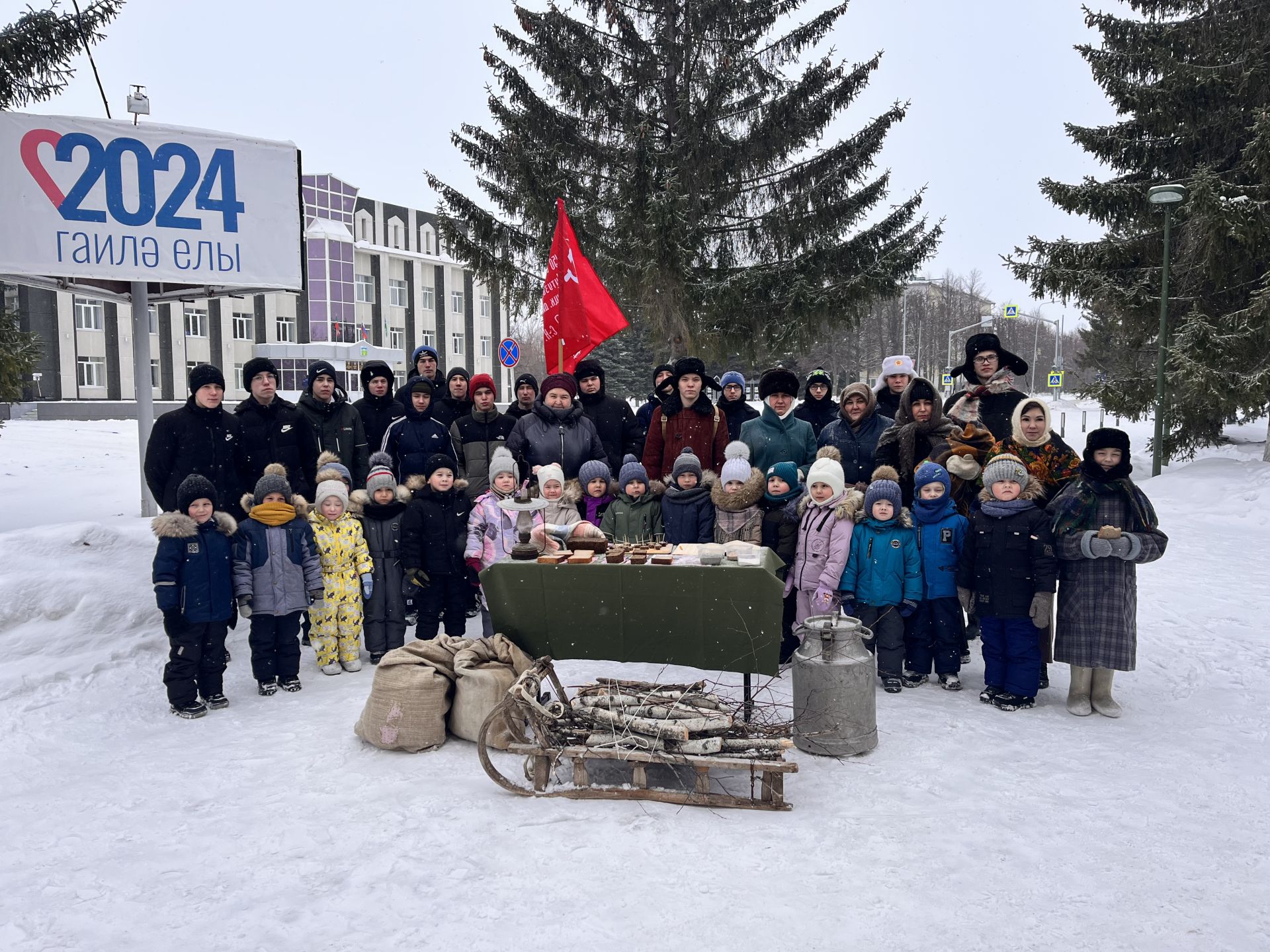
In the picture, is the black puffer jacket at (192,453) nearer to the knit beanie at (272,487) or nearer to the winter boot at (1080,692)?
the knit beanie at (272,487)

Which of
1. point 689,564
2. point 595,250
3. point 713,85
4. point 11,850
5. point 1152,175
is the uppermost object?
point 713,85

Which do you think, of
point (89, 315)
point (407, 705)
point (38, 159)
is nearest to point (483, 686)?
point (407, 705)

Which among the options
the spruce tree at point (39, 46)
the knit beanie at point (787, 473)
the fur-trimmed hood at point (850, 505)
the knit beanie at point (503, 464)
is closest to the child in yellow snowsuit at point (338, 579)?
the knit beanie at point (503, 464)

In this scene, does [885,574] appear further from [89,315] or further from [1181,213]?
[89,315]

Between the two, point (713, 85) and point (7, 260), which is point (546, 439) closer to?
point (7, 260)

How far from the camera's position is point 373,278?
170 feet

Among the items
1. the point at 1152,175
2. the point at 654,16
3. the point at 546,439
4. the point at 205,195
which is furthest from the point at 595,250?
the point at 1152,175

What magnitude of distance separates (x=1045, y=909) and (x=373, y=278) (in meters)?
53.6

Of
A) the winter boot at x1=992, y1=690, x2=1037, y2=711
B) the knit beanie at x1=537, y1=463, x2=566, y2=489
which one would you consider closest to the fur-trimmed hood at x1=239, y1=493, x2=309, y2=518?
the knit beanie at x1=537, y1=463, x2=566, y2=489

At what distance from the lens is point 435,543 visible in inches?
258

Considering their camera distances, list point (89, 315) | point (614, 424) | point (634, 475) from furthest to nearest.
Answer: point (89, 315) → point (614, 424) → point (634, 475)

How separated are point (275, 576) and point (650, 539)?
2.76 metres

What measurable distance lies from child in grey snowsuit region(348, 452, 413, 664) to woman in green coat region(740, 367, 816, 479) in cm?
289

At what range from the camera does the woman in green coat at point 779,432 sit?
23.0 feet
